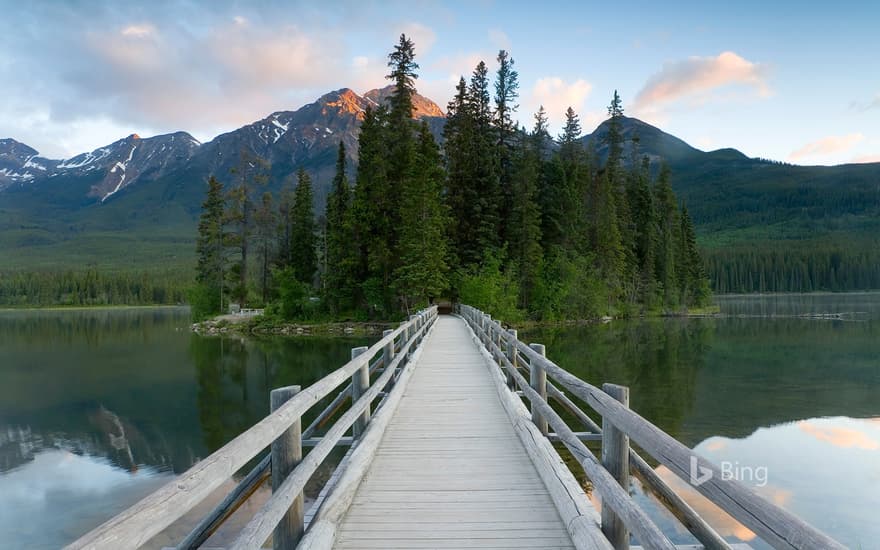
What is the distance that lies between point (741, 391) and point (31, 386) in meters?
29.7

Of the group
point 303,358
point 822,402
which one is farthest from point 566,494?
point 303,358

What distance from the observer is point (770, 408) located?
1585cm

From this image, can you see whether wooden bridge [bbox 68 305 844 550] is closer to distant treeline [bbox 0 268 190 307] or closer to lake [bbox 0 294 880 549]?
lake [bbox 0 294 880 549]

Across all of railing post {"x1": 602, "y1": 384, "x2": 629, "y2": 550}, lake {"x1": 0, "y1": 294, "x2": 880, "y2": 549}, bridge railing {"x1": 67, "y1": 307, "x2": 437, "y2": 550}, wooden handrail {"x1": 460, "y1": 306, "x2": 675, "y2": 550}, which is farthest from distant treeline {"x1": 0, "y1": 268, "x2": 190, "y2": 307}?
railing post {"x1": 602, "y1": 384, "x2": 629, "y2": 550}

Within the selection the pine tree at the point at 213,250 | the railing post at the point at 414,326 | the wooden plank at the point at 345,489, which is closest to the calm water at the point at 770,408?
the wooden plank at the point at 345,489

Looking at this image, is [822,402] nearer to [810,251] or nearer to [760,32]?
[760,32]

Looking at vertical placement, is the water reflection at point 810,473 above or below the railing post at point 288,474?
below

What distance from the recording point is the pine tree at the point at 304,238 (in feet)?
160

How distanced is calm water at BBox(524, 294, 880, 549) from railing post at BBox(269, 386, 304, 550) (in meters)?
6.92

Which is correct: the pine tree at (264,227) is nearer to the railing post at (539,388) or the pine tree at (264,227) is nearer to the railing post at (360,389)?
the railing post at (360,389)

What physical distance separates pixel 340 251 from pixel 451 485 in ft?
120

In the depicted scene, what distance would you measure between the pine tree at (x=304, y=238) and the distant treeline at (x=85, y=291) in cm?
7722

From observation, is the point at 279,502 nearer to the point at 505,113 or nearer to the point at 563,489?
the point at 563,489

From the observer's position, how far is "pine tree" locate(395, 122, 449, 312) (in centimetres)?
3356
